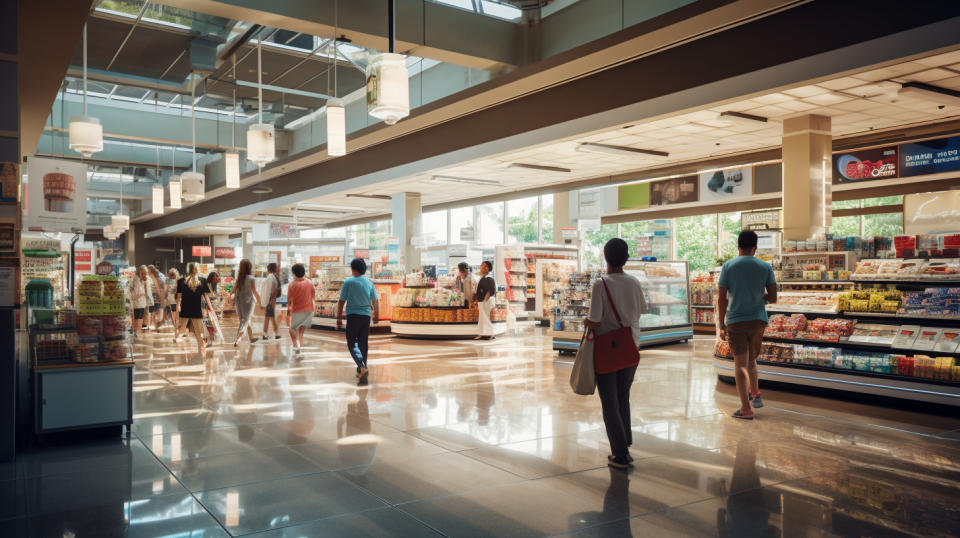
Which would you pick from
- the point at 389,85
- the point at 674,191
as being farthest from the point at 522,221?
the point at 389,85

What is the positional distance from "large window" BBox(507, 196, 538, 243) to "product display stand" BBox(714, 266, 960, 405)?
14806 mm

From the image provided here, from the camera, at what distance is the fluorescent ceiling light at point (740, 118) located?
30.8ft

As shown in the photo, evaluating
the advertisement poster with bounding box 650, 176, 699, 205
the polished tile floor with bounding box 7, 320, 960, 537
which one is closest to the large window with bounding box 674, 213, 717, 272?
the advertisement poster with bounding box 650, 176, 699, 205

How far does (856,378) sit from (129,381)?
6698mm

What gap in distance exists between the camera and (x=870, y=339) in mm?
6566

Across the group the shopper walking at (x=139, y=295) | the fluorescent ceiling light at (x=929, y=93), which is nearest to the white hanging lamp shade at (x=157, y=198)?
the shopper walking at (x=139, y=295)

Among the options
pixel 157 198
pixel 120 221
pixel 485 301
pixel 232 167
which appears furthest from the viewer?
pixel 120 221

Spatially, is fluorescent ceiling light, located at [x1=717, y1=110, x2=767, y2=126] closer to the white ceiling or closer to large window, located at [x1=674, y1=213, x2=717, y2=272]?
the white ceiling

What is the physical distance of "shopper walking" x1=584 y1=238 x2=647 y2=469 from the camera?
436 cm

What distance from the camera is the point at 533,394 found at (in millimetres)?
6996

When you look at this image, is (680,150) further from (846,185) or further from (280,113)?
(280,113)

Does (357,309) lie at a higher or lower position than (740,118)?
lower

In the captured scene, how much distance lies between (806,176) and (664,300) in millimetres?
3309

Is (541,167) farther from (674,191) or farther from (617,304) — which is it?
(617,304)
